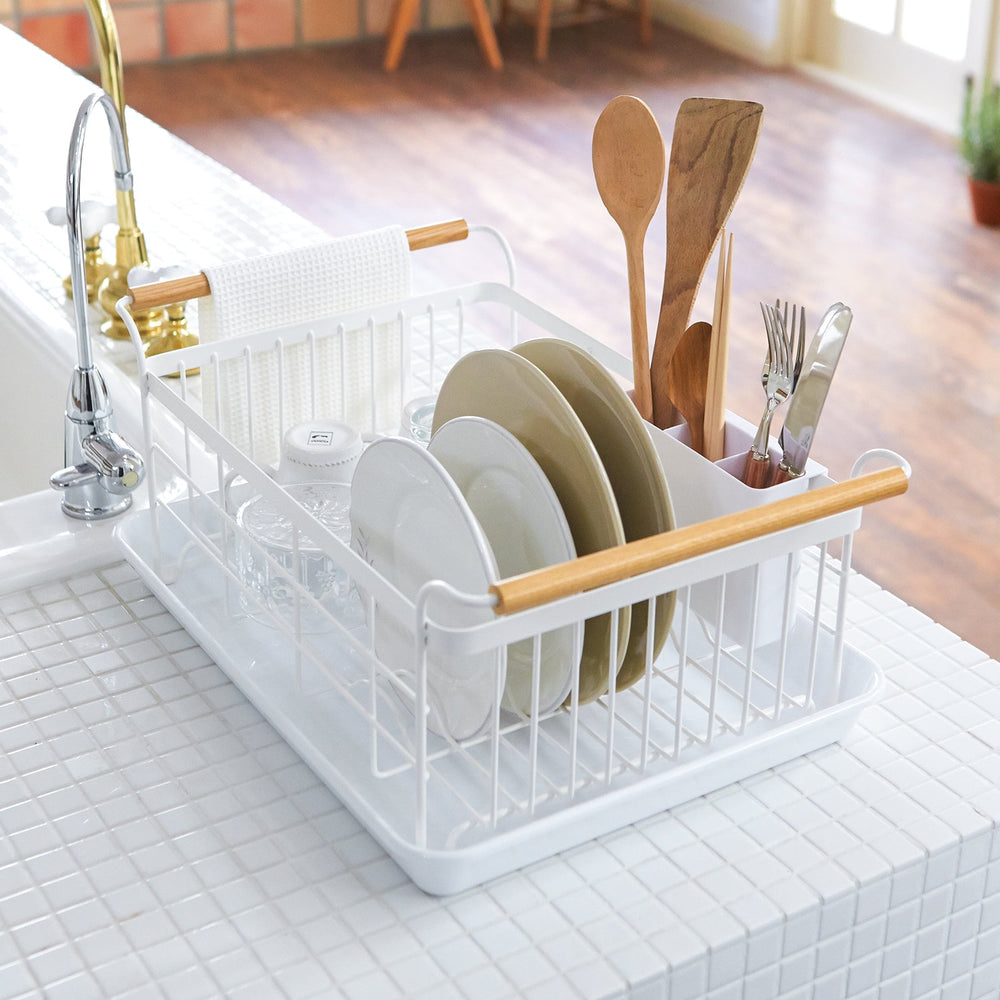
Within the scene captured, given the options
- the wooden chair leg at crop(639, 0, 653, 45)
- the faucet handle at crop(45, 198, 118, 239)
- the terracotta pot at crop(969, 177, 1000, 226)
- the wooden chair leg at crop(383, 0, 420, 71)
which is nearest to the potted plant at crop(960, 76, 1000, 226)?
the terracotta pot at crop(969, 177, 1000, 226)

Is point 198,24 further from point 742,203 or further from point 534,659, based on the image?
point 534,659

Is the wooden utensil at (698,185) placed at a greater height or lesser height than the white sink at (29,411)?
greater

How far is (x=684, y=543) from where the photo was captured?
2.36 ft

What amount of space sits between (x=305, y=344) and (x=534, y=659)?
469mm

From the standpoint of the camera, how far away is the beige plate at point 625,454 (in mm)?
804

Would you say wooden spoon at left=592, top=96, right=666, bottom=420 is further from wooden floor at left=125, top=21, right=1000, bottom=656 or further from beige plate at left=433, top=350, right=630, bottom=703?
wooden floor at left=125, top=21, right=1000, bottom=656

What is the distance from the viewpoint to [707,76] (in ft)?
16.3

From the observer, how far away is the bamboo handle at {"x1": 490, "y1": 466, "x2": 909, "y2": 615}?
679mm

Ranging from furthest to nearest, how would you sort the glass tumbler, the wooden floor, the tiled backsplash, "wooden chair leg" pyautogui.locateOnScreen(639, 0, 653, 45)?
"wooden chair leg" pyautogui.locateOnScreen(639, 0, 653, 45) < the tiled backsplash < the wooden floor < the glass tumbler

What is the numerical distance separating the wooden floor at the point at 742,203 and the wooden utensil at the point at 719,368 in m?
1.05

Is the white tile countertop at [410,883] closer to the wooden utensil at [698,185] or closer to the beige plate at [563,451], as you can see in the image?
the beige plate at [563,451]

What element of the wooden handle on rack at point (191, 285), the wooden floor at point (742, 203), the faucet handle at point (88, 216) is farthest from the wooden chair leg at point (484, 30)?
the wooden handle on rack at point (191, 285)

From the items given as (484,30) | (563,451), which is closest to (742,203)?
(484,30)

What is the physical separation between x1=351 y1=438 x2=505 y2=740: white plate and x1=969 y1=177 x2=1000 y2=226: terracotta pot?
3.35 m
